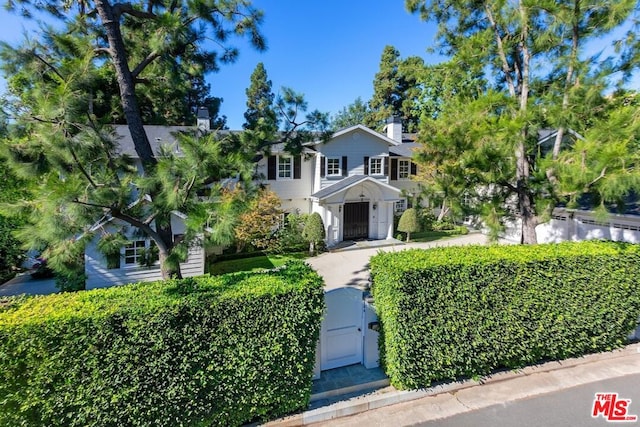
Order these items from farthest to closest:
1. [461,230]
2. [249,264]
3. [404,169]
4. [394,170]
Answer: [404,169]
[394,170]
[461,230]
[249,264]

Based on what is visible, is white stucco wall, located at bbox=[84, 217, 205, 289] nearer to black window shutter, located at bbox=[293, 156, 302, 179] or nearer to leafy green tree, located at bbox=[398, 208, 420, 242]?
black window shutter, located at bbox=[293, 156, 302, 179]

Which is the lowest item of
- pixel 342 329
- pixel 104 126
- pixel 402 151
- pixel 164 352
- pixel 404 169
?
pixel 342 329

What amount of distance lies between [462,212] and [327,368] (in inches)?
219

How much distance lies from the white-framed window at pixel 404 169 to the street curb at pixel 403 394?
1581 cm

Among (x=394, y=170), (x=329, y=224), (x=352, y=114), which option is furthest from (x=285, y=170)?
(x=352, y=114)

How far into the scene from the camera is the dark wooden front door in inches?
719

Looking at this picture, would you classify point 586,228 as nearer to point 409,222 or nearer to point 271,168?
point 409,222

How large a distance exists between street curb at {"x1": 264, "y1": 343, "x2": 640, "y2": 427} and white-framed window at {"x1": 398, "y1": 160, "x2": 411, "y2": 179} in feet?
51.9

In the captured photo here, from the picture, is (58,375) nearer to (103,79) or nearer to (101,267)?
(103,79)

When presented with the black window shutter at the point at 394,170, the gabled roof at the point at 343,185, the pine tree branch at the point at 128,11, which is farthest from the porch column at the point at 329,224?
the pine tree branch at the point at 128,11

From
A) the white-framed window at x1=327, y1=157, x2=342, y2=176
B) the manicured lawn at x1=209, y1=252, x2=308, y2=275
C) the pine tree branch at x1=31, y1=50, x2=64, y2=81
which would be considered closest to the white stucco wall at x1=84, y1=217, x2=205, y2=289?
the manicured lawn at x1=209, y1=252, x2=308, y2=275

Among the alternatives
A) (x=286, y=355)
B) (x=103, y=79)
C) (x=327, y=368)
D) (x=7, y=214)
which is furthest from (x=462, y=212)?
(x=7, y=214)

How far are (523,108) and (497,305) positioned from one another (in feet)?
15.9

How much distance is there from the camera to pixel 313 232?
15.6m
